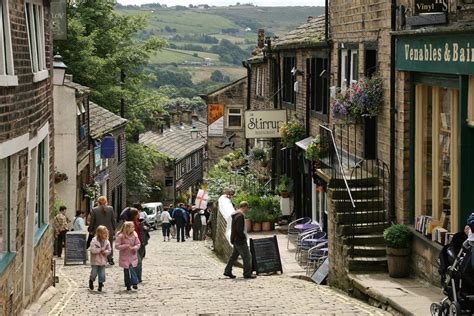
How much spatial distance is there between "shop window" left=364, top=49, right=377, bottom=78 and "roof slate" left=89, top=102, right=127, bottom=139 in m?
Answer: 22.7

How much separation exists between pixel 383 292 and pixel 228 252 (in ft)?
35.7

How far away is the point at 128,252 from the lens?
60.5 ft

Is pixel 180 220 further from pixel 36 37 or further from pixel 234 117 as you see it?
pixel 234 117

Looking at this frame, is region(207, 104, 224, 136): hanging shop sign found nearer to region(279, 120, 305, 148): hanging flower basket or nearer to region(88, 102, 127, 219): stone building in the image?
region(88, 102, 127, 219): stone building

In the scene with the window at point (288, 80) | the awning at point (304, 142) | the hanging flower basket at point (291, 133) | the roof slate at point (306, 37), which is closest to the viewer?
the roof slate at point (306, 37)

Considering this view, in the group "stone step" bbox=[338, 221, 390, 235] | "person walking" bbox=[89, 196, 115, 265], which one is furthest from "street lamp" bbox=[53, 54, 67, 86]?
"stone step" bbox=[338, 221, 390, 235]

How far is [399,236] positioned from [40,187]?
6090 millimetres

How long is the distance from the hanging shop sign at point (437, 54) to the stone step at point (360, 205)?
107 inches

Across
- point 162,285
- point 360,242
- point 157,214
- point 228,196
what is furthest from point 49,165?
point 157,214

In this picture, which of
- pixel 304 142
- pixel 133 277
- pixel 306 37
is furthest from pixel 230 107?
pixel 133 277

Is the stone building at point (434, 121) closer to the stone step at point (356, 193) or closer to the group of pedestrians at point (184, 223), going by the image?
the stone step at point (356, 193)

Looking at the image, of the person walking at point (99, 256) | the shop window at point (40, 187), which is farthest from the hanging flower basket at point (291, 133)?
the shop window at point (40, 187)

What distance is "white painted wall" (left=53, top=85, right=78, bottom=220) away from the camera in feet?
120

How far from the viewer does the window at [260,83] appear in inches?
1606
